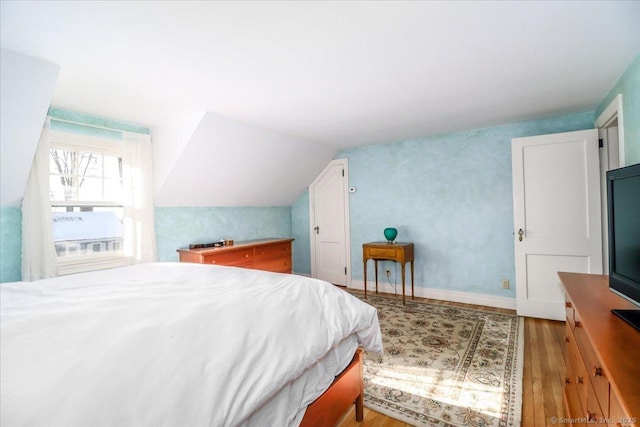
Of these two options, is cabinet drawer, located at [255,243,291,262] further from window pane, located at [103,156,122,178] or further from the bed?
the bed

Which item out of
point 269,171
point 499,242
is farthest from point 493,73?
point 269,171

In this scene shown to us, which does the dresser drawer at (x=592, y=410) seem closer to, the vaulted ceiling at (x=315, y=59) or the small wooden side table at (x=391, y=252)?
the vaulted ceiling at (x=315, y=59)

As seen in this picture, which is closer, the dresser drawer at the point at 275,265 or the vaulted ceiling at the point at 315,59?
the vaulted ceiling at the point at 315,59

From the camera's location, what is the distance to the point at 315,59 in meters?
1.93

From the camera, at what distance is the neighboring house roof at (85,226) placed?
275 cm

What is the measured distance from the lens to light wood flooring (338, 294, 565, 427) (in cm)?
170

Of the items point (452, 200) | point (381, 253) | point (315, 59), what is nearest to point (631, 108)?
point (452, 200)

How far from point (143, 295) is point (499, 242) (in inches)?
145

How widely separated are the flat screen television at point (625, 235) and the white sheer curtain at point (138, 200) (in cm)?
368

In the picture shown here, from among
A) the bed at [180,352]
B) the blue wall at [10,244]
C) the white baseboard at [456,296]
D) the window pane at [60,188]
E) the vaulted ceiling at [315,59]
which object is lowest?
the white baseboard at [456,296]

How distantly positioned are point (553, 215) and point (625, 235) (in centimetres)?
194

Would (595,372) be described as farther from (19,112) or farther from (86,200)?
(86,200)

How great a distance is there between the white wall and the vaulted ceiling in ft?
0.35

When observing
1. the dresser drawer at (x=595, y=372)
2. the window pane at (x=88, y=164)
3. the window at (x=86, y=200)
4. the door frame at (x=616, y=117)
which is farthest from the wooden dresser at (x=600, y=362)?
the window pane at (x=88, y=164)
